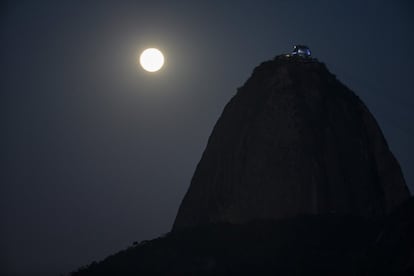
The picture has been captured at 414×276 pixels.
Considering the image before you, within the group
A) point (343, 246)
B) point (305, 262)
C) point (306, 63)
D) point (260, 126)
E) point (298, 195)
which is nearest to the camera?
point (305, 262)

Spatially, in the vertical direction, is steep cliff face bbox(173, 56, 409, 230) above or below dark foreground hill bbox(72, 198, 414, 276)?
above

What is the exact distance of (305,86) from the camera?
3349 inches

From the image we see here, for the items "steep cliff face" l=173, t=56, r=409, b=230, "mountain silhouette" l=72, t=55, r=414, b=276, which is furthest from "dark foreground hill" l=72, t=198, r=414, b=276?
"steep cliff face" l=173, t=56, r=409, b=230

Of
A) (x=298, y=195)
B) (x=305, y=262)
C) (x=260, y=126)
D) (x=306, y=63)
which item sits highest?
(x=306, y=63)

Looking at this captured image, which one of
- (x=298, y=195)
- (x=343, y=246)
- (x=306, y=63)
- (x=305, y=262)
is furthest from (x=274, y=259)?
(x=306, y=63)

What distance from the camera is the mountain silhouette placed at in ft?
221

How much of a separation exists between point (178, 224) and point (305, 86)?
906 inches

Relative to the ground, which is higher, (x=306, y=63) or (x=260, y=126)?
(x=306, y=63)

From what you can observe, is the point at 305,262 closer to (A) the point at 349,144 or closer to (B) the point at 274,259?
(B) the point at 274,259

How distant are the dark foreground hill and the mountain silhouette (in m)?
0.11

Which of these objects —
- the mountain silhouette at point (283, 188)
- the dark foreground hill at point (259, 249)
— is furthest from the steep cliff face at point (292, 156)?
the dark foreground hill at point (259, 249)

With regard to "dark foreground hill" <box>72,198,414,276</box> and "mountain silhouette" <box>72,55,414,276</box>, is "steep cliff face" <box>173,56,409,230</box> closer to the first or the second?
"mountain silhouette" <box>72,55,414,276</box>

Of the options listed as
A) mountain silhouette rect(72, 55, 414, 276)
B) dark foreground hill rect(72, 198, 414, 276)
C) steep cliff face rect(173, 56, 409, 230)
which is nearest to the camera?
dark foreground hill rect(72, 198, 414, 276)

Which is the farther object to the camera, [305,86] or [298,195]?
[305,86]
